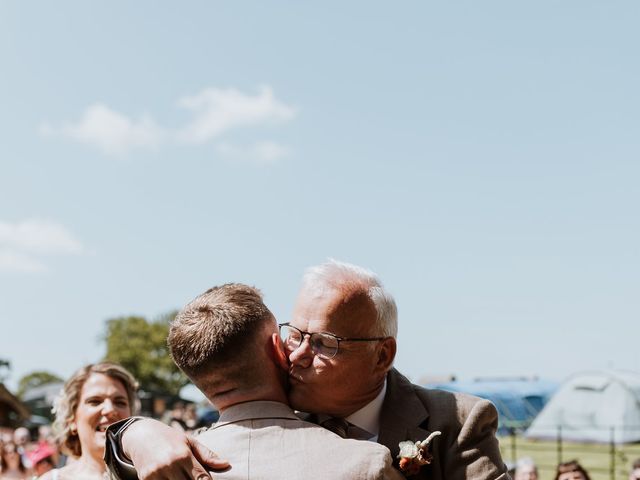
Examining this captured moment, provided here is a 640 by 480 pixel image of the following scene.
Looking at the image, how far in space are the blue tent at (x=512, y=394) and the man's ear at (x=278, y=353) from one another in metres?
34.4

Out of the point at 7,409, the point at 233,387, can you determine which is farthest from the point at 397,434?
the point at 7,409

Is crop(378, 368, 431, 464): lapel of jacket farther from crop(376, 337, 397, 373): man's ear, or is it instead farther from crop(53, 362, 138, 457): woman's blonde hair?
crop(53, 362, 138, 457): woman's blonde hair

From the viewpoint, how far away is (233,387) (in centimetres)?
266

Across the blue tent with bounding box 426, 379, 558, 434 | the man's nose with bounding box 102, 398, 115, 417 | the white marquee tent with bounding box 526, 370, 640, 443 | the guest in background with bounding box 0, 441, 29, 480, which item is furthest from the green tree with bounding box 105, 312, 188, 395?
the man's nose with bounding box 102, 398, 115, 417

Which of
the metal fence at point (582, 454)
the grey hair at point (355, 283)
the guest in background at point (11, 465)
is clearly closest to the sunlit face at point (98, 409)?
the grey hair at point (355, 283)

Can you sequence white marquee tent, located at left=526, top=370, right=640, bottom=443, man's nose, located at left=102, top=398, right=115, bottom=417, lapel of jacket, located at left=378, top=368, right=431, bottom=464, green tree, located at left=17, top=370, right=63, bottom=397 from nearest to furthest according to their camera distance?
lapel of jacket, located at left=378, top=368, right=431, bottom=464 → man's nose, located at left=102, top=398, right=115, bottom=417 → white marquee tent, located at left=526, top=370, right=640, bottom=443 → green tree, located at left=17, top=370, right=63, bottom=397

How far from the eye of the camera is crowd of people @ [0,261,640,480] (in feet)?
8.30

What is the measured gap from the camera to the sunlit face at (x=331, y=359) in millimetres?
2809

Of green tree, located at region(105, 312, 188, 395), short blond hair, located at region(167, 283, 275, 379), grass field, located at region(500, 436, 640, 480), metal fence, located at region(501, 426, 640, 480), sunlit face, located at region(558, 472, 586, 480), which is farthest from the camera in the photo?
green tree, located at region(105, 312, 188, 395)

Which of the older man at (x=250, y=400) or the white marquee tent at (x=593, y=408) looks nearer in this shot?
the older man at (x=250, y=400)

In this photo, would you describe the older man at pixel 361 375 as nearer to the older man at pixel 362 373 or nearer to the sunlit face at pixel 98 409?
the older man at pixel 362 373

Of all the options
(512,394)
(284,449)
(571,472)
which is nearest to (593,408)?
(512,394)

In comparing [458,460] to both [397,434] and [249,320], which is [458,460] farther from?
[249,320]

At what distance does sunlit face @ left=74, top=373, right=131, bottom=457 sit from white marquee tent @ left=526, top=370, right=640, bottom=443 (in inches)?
967
